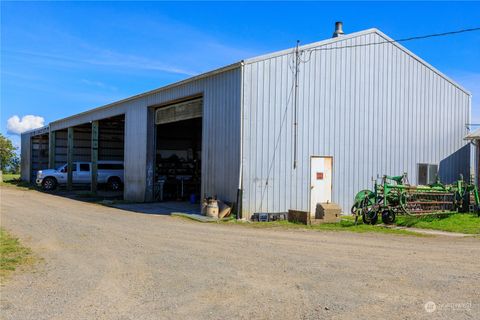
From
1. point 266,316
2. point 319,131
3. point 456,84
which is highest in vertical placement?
point 456,84

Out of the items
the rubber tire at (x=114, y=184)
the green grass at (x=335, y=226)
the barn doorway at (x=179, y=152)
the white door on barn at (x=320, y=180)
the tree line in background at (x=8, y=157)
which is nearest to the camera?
the green grass at (x=335, y=226)

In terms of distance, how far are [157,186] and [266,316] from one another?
17549 millimetres

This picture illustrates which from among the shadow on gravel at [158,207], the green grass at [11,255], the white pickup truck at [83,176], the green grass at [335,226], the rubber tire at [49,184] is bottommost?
the green grass at [11,255]

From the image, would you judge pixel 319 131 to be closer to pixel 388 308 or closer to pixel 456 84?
pixel 456 84

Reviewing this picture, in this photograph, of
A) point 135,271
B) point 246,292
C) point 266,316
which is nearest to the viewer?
point 266,316

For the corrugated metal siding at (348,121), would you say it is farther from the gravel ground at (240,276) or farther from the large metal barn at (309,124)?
the gravel ground at (240,276)

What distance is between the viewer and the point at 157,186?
22531mm

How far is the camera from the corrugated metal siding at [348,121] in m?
15.9

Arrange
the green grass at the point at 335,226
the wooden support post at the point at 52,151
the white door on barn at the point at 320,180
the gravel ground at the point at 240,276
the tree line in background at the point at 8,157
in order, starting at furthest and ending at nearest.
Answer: the tree line in background at the point at 8,157 → the wooden support post at the point at 52,151 → the white door on barn at the point at 320,180 → the green grass at the point at 335,226 → the gravel ground at the point at 240,276

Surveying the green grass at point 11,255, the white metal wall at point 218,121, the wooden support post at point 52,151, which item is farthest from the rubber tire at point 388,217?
the wooden support post at point 52,151

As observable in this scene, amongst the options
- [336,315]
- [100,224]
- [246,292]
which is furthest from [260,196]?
[336,315]

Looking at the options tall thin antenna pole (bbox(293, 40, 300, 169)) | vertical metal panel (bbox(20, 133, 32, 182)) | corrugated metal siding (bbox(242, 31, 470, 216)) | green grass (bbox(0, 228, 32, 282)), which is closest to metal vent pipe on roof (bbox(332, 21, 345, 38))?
corrugated metal siding (bbox(242, 31, 470, 216))

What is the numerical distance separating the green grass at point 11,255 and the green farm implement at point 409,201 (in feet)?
30.2

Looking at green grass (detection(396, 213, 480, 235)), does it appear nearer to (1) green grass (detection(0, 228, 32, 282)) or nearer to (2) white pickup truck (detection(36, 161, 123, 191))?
(1) green grass (detection(0, 228, 32, 282))
